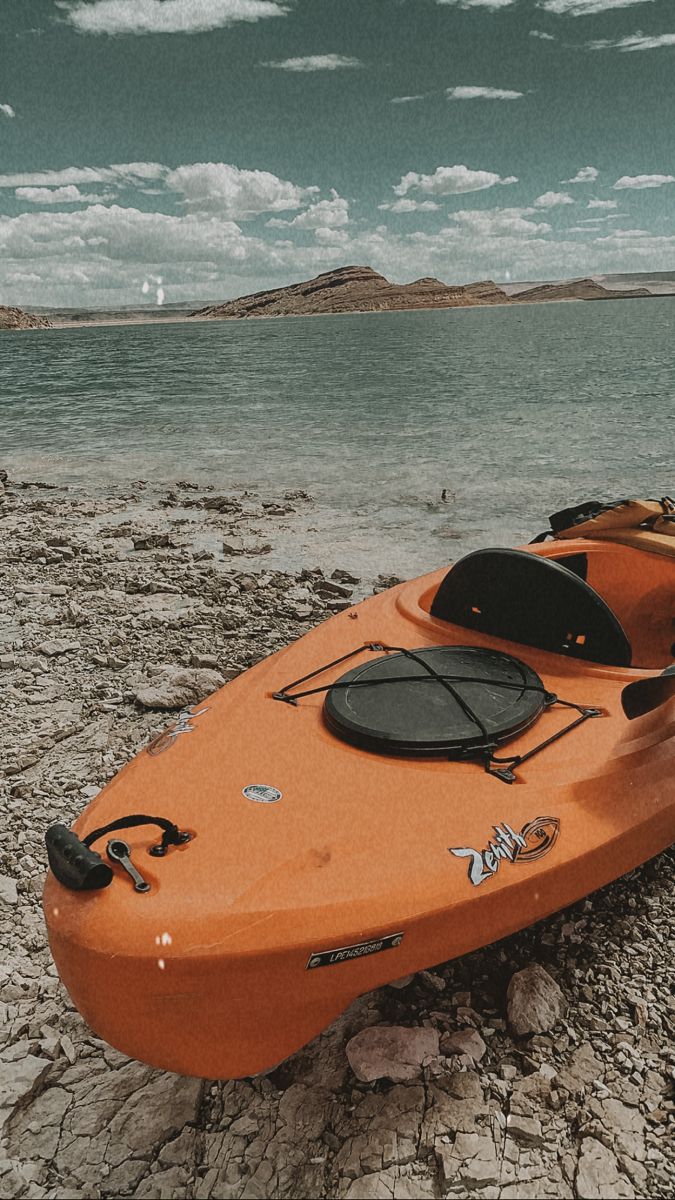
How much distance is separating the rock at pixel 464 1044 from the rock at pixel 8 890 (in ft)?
5.88

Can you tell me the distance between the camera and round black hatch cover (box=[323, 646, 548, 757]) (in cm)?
278

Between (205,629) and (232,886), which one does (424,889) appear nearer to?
(232,886)

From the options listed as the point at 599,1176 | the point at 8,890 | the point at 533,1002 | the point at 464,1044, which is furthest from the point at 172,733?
the point at 599,1176

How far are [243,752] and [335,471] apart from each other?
10.4 metres

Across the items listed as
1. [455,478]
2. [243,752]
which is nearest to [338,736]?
[243,752]

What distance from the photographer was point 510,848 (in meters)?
2.48

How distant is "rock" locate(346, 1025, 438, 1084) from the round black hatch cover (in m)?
0.91

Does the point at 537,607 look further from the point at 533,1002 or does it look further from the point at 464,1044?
the point at 464,1044

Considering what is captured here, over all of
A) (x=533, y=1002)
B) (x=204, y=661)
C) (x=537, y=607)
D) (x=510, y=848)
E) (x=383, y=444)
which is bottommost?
(x=533, y=1002)

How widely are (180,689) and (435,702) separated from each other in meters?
2.16

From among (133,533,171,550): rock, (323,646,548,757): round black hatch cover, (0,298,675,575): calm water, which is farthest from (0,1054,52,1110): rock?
(133,533,171,550): rock

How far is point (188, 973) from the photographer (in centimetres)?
203

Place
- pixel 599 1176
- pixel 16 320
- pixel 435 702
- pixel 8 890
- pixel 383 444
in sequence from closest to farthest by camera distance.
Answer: pixel 599 1176
pixel 435 702
pixel 8 890
pixel 383 444
pixel 16 320

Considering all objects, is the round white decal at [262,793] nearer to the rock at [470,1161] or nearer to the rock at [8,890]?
the rock at [470,1161]
